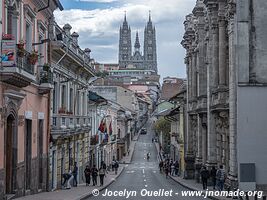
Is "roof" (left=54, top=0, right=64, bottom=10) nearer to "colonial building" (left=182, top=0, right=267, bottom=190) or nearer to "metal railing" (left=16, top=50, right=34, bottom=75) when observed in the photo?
"metal railing" (left=16, top=50, right=34, bottom=75)

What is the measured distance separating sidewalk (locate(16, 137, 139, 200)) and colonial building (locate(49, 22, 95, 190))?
4.23 feet

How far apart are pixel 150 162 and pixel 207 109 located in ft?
136

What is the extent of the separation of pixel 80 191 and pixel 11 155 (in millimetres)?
9223

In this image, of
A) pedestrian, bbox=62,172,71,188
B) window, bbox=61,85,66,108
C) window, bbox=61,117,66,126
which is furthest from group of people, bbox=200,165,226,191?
window, bbox=61,85,66,108

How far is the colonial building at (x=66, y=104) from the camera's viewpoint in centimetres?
2945

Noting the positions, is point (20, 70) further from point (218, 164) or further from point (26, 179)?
point (218, 164)

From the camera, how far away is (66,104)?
34.0 meters

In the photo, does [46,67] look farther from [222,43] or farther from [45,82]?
[222,43]

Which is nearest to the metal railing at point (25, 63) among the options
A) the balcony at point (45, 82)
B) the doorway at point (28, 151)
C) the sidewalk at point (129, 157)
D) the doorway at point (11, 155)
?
the doorway at point (11, 155)

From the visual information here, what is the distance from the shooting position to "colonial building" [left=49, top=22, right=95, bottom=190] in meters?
29.5

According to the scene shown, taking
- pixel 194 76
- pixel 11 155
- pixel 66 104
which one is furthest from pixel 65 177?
pixel 194 76

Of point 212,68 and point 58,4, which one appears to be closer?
point 58,4

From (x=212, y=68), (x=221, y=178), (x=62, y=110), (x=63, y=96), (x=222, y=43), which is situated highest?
(x=222, y=43)

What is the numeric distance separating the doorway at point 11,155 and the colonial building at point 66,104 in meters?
7.66
